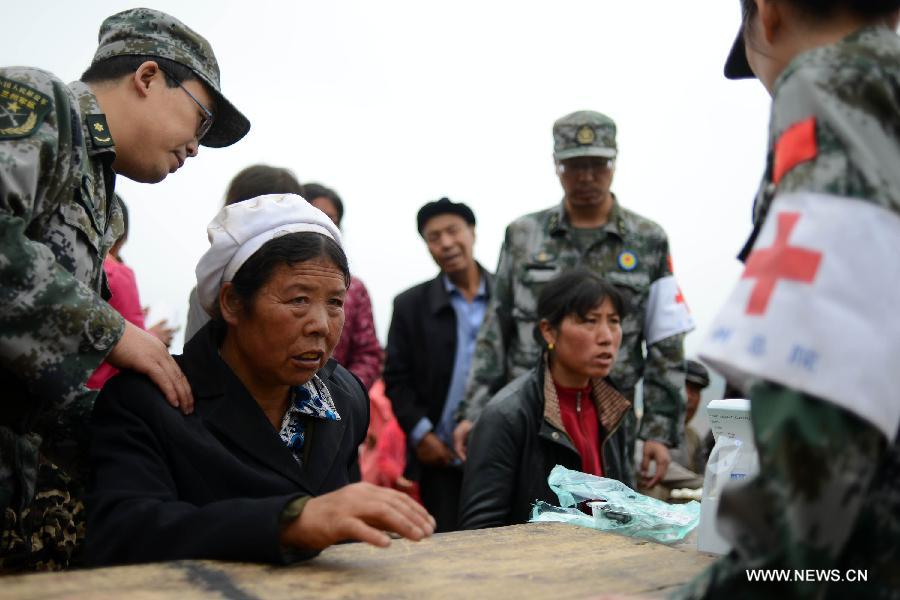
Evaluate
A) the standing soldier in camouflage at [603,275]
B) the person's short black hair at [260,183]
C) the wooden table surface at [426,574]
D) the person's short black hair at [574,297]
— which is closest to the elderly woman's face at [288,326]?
the wooden table surface at [426,574]

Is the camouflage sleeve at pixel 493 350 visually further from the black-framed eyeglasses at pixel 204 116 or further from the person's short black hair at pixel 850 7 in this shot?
the person's short black hair at pixel 850 7

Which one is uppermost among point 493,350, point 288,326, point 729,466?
point 288,326

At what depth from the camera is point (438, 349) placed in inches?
191

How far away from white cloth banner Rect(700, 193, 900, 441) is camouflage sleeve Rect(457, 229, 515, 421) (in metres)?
3.10

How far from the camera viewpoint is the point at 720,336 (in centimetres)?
112

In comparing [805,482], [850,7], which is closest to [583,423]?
[850,7]

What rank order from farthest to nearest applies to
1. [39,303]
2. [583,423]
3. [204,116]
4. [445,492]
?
[445,492], [583,423], [204,116], [39,303]

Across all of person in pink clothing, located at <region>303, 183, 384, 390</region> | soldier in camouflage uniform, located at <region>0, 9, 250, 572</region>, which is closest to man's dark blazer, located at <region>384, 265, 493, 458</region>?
person in pink clothing, located at <region>303, 183, 384, 390</region>

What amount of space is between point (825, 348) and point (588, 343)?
2459 millimetres

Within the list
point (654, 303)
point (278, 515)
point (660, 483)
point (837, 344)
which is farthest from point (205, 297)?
point (660, 483)

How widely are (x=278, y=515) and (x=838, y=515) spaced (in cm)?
97

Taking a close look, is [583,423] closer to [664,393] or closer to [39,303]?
[664,393]

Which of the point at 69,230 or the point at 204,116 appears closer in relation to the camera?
the point at 69,230

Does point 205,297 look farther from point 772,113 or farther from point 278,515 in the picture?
point 772,113
